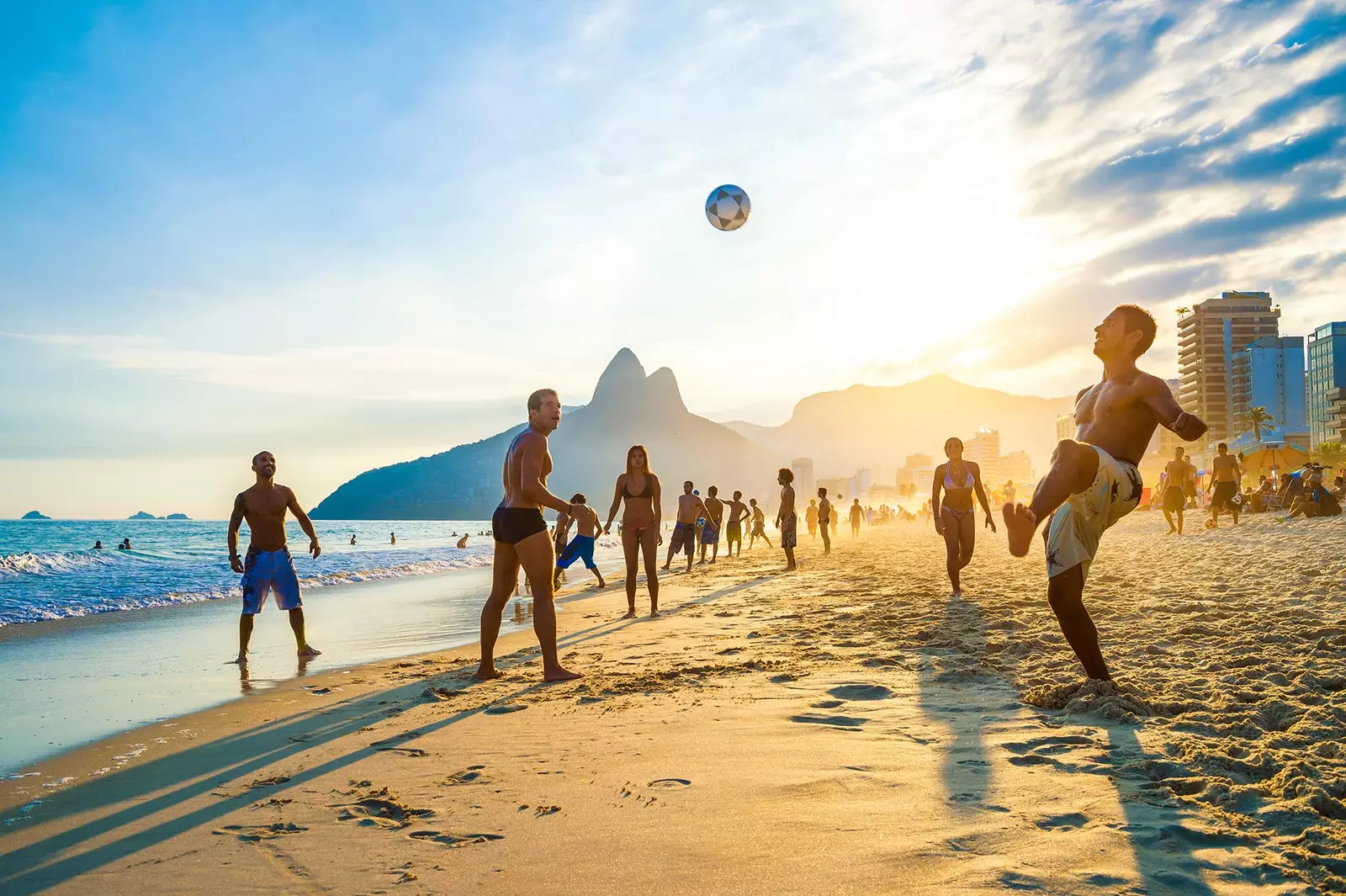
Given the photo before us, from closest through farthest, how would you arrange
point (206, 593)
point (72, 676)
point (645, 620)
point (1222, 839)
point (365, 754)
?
point (1222, 839)
point (365, 754)
point (72, 676)
point (645, 620)
point (206, 593)

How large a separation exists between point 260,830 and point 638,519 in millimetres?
7028

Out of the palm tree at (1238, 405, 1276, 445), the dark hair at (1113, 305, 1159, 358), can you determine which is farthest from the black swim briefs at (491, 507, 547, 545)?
the palm tree at (1238, 405, 1276, 445)

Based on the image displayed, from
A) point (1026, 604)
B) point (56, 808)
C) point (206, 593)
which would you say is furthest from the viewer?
point (206, 593)

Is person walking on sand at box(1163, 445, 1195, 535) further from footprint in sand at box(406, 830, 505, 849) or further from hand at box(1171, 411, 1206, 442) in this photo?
footprint in sand at box(406, 830, 505, 849)

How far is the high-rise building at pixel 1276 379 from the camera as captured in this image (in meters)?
143

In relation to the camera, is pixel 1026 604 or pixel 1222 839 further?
pixel 1026 604

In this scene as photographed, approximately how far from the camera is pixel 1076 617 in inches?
156

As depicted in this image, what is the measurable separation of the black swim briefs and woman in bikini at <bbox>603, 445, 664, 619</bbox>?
397 centimetres

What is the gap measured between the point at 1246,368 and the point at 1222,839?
17846 cm

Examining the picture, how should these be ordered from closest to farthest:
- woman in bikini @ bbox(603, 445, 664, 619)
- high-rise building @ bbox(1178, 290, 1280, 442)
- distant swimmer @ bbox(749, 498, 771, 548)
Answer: woman in bikini @ bbox(603, 445, 664, 619), distant swimmer @ bbox(749, 498, 771, 548), high-rise building @ bbox(1178, 290, 1280, 442)

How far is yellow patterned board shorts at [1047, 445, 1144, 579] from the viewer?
3.85 metres

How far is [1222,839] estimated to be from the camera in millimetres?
2328

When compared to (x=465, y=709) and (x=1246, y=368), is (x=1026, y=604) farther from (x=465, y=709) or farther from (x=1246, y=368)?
(x=1246, y=368)

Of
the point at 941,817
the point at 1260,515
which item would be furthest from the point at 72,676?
the point at 1260,515
